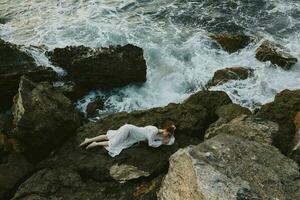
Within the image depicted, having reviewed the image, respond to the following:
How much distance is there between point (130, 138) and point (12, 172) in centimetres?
243

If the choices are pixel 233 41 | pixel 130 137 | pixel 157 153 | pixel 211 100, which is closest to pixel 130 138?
pixel 130 137

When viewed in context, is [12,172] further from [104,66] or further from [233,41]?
[233,41]

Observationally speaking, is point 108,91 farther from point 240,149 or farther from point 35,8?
point 35,8

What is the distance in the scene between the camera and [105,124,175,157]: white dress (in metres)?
9.03

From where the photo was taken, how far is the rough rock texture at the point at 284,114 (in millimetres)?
8619

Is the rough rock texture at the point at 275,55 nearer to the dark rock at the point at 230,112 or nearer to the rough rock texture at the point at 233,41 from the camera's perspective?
the rough rock texture at the point at 233,41

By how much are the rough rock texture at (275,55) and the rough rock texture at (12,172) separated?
8.29m

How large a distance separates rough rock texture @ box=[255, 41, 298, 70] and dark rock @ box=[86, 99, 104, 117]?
5.37 metres

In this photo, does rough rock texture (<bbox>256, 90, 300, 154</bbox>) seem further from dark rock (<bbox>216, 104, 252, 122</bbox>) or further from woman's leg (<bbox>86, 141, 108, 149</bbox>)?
woman's leg (<bbox>86, 141, 108, 149</bbox>)

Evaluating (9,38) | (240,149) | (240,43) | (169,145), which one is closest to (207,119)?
(169,145)

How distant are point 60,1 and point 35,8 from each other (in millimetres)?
1226

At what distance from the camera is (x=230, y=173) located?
6.67 metres

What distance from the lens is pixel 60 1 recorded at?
65.5 ft

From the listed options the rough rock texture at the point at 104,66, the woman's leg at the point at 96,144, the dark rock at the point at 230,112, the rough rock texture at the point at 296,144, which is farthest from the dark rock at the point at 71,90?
the rough rock texture at the point at 296,144
